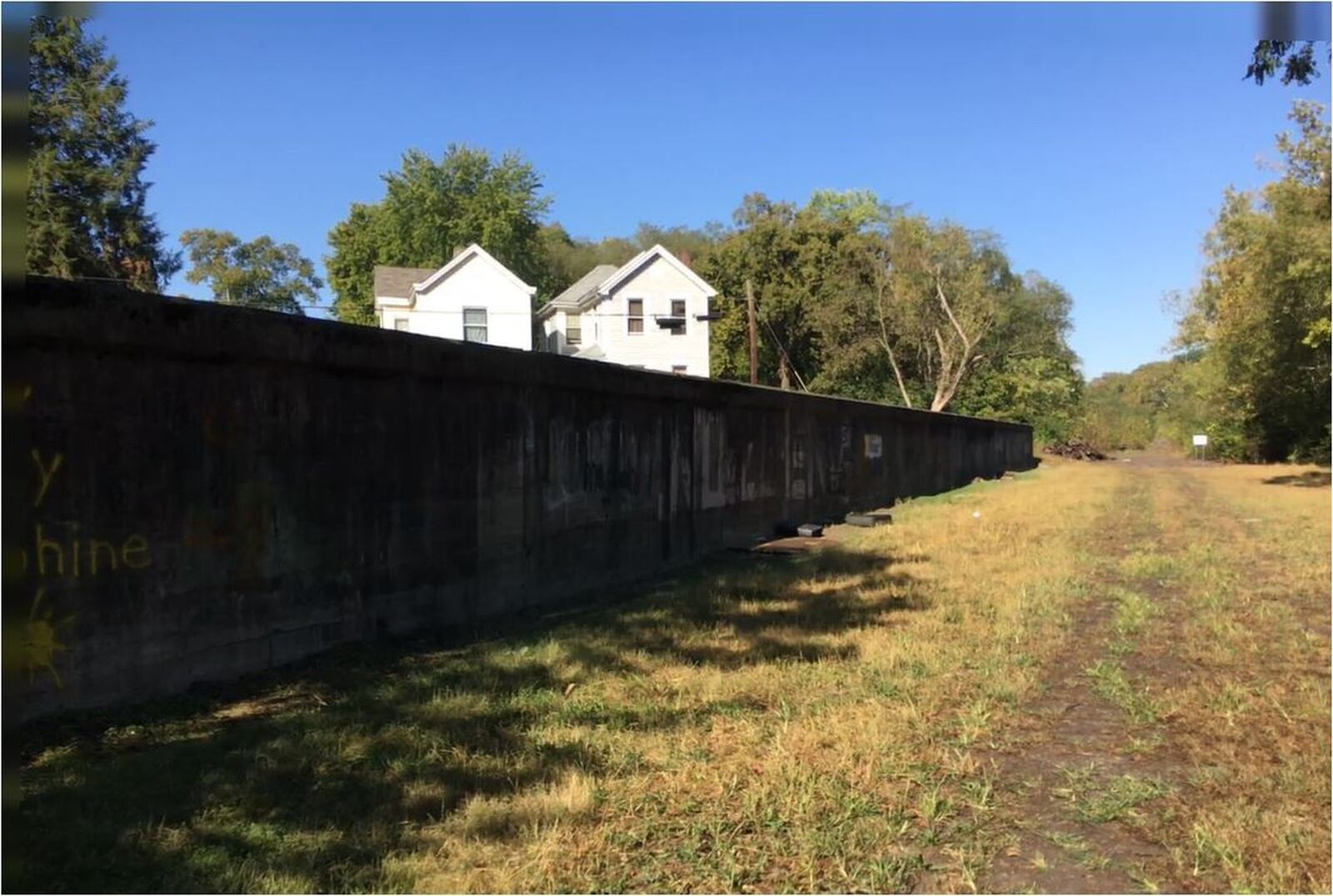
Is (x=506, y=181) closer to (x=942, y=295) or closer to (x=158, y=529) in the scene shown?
(x=942, y=295)

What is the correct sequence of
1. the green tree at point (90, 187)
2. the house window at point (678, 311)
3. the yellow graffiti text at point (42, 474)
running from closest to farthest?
the yellow graffiti text at point (42, 474) → the green tree at point (90, 187) → the house window at point (678, 311)

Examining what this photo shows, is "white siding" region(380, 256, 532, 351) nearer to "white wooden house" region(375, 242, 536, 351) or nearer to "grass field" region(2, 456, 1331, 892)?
"white wooden house" region(375, 242, 536, 351)

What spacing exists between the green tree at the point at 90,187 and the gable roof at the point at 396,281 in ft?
25.8

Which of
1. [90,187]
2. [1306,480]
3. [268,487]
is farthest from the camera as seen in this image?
[1306,480]

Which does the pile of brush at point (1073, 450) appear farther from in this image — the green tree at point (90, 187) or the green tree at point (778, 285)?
the green tree at point (90, 187)

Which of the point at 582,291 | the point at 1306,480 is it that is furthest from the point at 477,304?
the point at 1306,480

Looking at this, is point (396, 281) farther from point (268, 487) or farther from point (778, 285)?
point (268, 487)

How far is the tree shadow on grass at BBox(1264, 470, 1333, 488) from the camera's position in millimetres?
32312

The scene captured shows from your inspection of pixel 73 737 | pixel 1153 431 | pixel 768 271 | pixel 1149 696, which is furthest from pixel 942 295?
pixel 1153 431

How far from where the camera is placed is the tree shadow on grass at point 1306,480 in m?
32.3

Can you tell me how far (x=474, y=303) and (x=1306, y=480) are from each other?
3225 cm

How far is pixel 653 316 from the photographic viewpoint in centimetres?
3619

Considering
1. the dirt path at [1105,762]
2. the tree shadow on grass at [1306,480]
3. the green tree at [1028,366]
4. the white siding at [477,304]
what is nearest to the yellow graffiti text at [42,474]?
the dirt path at [1105,762]

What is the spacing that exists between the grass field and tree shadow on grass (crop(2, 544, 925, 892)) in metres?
0.02
